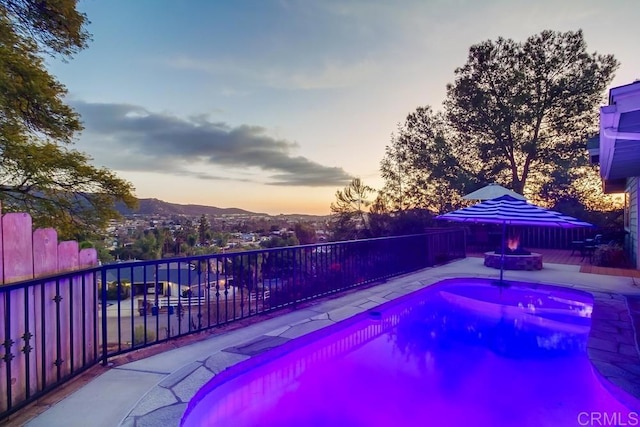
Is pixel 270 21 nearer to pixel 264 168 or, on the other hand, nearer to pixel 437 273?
pixel 437 273

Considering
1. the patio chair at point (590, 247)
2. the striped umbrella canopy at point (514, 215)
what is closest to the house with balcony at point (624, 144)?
the patio chair at point (590, 247)

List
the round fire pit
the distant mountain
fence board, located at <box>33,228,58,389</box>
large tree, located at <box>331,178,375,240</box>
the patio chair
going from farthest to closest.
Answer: large tree, located at <box>331,178,375,240</box> → the distant mountain → the patio chair → the round fire pit → fence board, located at <box>33,228,58,389</box>

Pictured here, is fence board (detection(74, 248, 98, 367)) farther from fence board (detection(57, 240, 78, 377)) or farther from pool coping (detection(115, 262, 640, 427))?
pool coping (detection(115, 262, 640, 427))

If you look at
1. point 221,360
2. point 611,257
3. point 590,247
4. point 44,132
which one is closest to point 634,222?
point 611,257

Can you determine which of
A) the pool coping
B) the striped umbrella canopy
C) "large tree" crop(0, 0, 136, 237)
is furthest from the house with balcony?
"large tree" crop(0, 0, 136, 237)

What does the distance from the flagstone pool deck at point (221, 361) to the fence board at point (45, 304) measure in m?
0.30

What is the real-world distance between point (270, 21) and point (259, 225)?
9176mm

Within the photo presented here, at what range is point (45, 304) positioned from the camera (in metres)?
2.59

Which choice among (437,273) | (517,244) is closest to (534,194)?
(517,244)

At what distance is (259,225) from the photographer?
16.2 m

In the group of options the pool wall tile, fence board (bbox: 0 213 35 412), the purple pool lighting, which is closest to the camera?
fence board (bbox: 0 213 35 412)

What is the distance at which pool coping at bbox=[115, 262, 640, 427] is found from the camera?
238cm

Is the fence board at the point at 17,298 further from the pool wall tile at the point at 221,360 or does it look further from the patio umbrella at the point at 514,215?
the patio umbrella at the point at 514,215

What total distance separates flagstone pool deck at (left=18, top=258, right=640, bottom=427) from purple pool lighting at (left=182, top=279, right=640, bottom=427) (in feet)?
0.39
